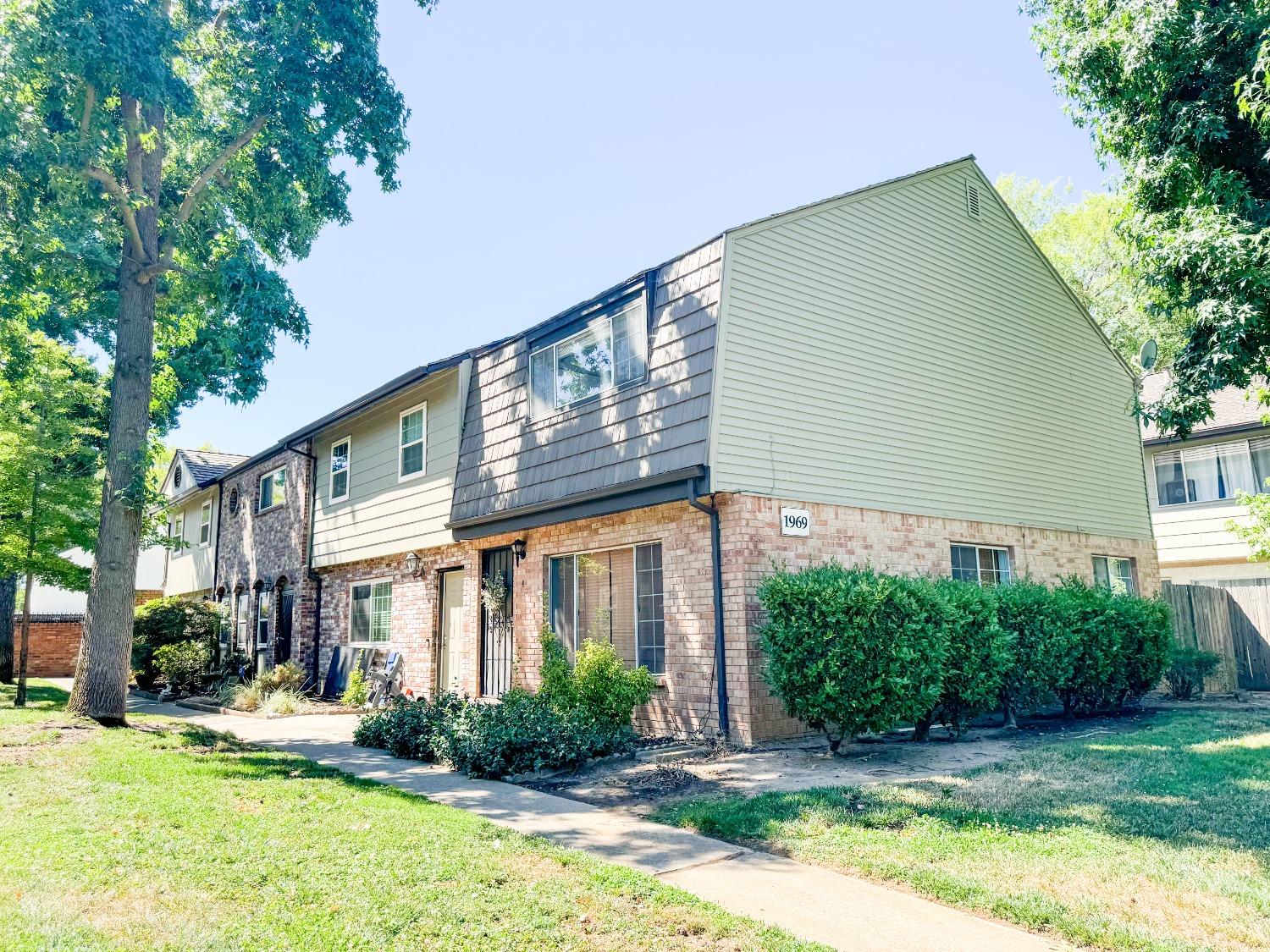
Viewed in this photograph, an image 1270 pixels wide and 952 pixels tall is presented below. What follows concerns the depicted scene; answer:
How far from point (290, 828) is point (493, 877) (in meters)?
1.92

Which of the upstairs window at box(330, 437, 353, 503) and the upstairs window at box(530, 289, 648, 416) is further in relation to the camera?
the upstairs window at box(330, 437, 353, 503)

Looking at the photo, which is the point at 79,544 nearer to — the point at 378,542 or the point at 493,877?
the point at 378,542

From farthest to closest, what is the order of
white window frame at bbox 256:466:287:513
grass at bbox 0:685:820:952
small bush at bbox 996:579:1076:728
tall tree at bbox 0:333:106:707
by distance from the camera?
white window frame at bbox 256:466:287:513, tall tree at bbox 0:333:106:707, small bush at bbox 996:579:1076:728, grass at bbox 0:685:820:952

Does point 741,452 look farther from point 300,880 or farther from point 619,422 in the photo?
point 300,880

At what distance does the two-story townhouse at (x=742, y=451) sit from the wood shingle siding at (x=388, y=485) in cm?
7

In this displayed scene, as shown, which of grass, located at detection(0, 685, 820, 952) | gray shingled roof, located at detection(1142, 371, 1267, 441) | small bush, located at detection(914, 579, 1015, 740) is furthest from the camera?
gray shingled roof, located at detection(1142, 371, 1267, 441)

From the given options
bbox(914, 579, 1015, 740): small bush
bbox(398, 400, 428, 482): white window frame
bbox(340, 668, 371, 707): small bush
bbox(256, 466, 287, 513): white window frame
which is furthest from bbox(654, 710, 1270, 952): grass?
bbox(256, 466, 287, 513): white window frame

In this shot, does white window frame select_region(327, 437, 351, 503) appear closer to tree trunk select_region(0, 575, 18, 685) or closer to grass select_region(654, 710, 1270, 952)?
tree trunk select_region(0, 575, 18, 685)

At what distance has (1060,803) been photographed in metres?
6.35

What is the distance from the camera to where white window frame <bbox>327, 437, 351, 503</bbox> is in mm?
17125

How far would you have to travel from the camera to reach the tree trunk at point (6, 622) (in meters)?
18.9

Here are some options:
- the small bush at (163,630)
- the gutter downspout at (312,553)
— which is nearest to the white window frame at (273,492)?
the gutter downspout at (312,553)

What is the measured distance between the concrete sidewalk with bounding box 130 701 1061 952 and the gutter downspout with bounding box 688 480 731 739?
248cm

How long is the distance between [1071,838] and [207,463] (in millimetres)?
28202
